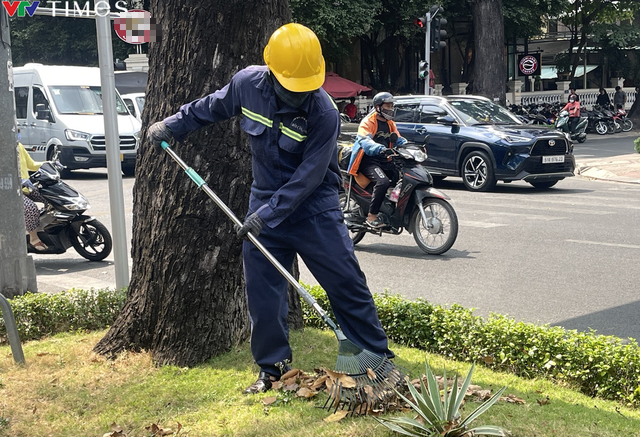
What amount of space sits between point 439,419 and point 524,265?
5.28 m

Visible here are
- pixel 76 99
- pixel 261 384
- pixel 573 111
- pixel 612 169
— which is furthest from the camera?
pixel 573 111

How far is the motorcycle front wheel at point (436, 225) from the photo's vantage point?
8953 mm

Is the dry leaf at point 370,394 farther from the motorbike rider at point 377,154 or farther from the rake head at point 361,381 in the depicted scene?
the motorbike rider at point 377,154

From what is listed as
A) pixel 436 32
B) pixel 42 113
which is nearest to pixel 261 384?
pixel 42 113

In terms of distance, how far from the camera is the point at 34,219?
902cm

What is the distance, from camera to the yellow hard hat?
3.88m

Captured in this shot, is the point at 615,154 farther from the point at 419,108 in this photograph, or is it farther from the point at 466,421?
the point at 466,421

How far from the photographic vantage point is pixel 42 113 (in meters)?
18.6

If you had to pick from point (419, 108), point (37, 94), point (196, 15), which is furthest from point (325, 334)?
point (37, 94)

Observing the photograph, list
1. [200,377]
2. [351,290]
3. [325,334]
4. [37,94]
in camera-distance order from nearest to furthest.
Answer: [351,290] < [200,377] < [325,334] < [37,94]

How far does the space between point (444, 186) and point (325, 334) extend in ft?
35.8

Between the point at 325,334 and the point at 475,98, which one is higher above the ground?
the point at 475,98

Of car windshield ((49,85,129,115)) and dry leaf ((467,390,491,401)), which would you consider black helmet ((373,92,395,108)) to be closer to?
dry leaf ((467,390,491,401))

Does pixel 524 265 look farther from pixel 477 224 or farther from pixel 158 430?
pixel 158 430
